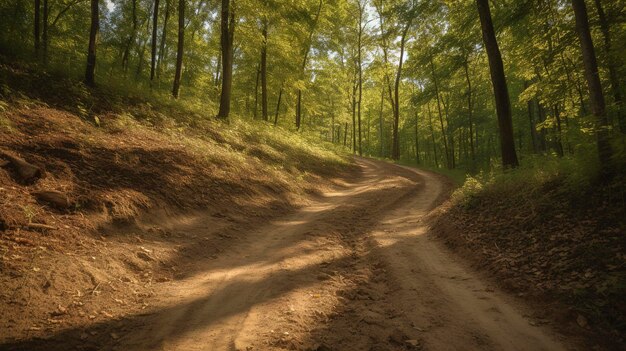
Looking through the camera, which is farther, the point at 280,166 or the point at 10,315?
the point at 280,166

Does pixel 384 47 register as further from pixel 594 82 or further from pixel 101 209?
pixel 101 209

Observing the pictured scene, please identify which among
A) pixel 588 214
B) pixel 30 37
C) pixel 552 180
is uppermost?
pixel 30 37

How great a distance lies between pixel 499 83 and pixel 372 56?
86.7 ft

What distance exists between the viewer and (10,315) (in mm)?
3961

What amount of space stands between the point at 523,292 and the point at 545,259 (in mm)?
1087

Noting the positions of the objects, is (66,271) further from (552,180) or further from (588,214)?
(552,180)

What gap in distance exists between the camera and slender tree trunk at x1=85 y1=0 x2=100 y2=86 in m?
12.0

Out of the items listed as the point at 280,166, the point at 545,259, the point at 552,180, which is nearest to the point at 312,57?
the point at 280,166

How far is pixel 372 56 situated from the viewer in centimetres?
3619

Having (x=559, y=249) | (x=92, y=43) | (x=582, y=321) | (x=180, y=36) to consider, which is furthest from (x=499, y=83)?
(x=180, y=36)

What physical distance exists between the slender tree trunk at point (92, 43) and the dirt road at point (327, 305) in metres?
8.97

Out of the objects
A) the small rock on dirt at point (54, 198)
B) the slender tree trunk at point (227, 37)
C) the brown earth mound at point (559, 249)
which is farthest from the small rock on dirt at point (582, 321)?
the slender tree trunk at point (227, 37)

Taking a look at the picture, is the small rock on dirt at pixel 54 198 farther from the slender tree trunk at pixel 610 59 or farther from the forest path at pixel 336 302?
the slender tree trunk at pixel 610 59

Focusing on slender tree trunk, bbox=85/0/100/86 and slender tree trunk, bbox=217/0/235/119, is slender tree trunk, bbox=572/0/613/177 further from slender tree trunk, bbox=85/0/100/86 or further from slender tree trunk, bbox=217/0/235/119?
slender tree trunk, bbox=85/0/100/86
